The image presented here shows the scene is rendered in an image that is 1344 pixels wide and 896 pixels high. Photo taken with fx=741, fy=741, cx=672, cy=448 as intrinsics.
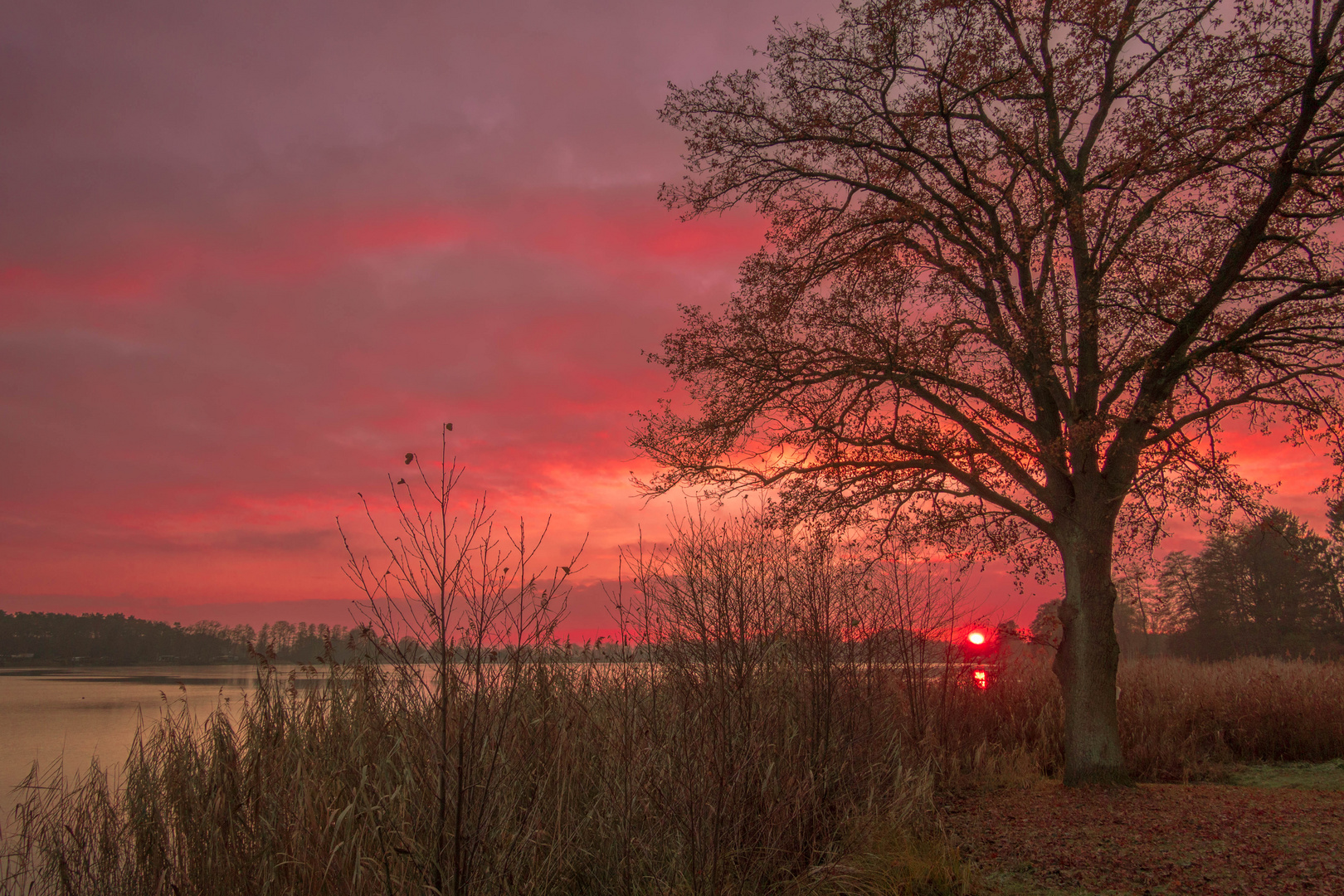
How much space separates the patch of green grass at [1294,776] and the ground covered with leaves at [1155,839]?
0.37 metres

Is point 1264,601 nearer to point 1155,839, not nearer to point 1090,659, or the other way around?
point 1090,659

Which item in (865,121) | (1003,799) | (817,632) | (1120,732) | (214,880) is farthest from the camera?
(1120,732)

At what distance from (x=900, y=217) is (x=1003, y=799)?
310 inches

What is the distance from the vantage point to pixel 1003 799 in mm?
9273

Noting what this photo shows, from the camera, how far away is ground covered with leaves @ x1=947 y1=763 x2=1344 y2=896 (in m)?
6.21

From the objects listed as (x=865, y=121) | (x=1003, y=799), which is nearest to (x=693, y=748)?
(x=1003, y=799)

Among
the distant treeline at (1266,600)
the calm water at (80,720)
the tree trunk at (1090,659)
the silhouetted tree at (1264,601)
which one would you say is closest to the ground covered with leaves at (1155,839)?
the tree trunk at (1090,659)

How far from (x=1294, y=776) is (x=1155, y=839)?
5.76 metres

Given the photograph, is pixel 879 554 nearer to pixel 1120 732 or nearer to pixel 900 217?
pixel 900 217

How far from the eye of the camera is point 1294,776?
10.8 metres

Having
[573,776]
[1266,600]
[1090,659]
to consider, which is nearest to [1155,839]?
[1090,659]

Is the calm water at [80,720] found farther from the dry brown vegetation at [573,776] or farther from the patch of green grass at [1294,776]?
the patch of green grass at [1294,776]

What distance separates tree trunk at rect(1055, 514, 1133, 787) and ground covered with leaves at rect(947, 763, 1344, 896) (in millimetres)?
333

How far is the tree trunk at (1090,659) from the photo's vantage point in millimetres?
9438
